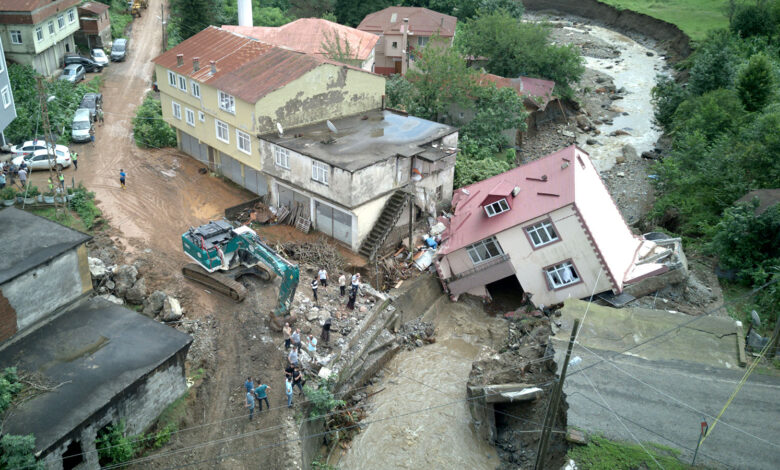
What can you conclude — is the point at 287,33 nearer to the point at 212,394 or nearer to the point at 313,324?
the point at 313,324

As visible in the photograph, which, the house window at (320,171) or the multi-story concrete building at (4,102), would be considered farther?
the multi-story concrete building at (4,102)

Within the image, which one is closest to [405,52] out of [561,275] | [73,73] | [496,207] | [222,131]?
[222,131]

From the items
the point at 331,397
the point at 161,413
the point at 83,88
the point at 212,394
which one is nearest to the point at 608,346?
the point at 331,397

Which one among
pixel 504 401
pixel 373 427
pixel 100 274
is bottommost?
pixel 373 427

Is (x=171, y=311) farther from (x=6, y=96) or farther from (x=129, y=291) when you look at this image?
(x=6, y=96)

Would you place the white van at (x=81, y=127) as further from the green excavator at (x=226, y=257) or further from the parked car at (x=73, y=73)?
the green excavator at (x=226, y=257)

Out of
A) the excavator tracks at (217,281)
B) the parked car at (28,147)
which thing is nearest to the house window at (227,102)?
the excavator tracks at (217,281)
